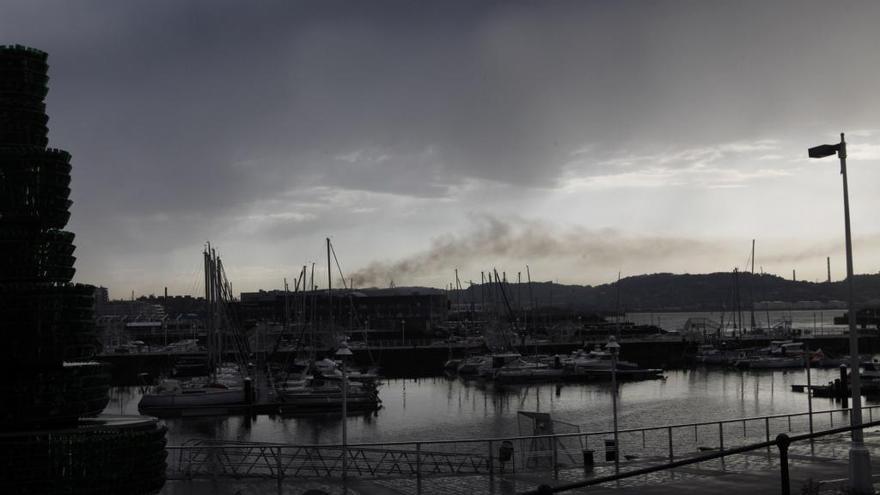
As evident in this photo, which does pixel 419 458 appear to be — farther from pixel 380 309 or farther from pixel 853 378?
pixel 380 309

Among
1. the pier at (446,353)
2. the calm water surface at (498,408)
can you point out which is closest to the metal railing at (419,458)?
the calm water surface at (498,408)

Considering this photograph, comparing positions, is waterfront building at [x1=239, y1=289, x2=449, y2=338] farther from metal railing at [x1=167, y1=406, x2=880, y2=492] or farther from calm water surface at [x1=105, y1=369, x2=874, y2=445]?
metal railing at [x1=167, y1=406, x2=880, y2=492]

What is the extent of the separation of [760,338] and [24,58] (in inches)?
5165

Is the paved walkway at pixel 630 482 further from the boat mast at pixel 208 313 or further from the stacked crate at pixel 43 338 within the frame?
the boat mast at pixel 208 313

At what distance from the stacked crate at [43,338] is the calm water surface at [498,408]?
39.5 meters

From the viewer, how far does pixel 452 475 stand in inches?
828

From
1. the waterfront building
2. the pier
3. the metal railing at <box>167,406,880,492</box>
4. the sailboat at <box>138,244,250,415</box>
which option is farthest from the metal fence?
the waterfront building

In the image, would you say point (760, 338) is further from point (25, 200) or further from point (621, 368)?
Answer: point (25, 200)

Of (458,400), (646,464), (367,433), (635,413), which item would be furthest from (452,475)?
(458,400)

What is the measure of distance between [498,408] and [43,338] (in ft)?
194

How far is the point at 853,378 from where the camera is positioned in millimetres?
17156

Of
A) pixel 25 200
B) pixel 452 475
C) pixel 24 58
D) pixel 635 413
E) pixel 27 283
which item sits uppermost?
pixel 24 58

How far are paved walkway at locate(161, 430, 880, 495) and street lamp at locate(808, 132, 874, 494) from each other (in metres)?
0.51

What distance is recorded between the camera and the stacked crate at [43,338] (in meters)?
8.68
